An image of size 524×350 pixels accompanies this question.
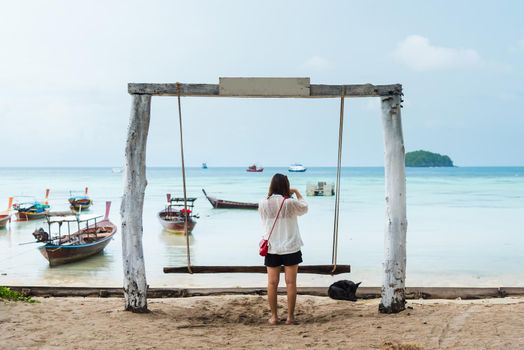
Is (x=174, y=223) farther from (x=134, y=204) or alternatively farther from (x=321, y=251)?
(x=134, y=204)

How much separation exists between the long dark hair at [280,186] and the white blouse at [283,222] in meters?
0.04

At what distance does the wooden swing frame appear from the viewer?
5125mm

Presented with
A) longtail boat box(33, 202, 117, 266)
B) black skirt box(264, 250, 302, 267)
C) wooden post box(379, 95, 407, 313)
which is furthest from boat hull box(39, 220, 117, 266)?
wooden post box(379, 95, 407, 313)

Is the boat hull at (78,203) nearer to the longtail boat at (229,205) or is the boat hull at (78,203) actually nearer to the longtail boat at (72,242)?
the longtail boat at (229,205)

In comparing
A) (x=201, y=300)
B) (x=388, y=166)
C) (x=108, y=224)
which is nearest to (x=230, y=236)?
(x=108, y=224)

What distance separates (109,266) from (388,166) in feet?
29.0

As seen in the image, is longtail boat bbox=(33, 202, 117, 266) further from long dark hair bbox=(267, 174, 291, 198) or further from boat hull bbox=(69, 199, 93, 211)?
boat hull bbox=(69, 199, 93, 211)

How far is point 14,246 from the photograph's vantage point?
16031mm

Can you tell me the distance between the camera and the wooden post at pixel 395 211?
5.15 meters

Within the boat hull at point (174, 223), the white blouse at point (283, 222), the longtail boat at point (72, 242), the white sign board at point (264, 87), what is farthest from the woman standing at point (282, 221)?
the boat hull at point (174, 223)

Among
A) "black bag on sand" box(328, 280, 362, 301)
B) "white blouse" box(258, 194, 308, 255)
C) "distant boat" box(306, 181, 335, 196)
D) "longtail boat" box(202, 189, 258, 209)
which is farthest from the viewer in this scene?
"distant boat" box(306, 181, 335, 196)

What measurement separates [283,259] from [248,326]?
80 cm

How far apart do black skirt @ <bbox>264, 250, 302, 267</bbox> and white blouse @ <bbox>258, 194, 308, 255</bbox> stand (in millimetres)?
45

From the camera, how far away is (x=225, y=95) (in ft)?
16.9
